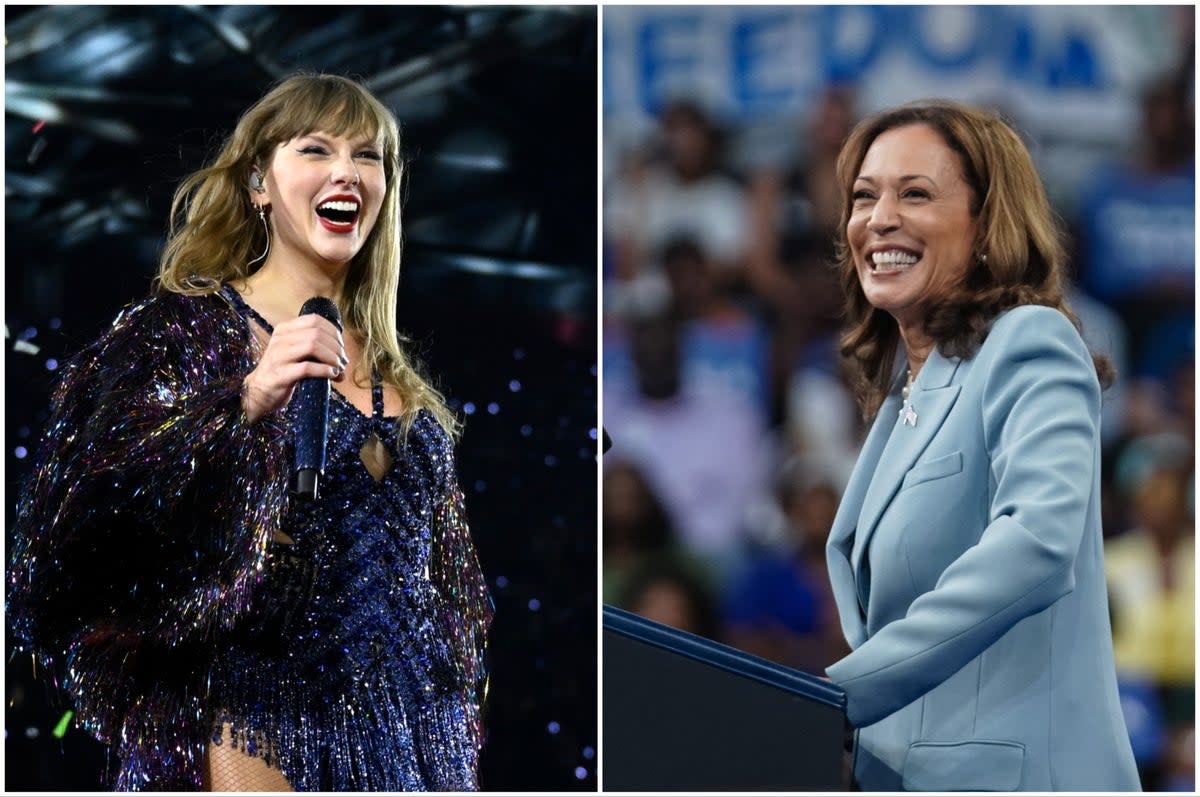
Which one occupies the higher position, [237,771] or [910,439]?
[910,439]

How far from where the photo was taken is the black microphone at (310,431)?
1.62m

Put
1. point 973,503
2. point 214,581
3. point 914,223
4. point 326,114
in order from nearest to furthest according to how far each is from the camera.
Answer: point 214,581 < point 973,503 < point 326,114 < point 914,223

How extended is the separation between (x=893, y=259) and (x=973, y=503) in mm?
444

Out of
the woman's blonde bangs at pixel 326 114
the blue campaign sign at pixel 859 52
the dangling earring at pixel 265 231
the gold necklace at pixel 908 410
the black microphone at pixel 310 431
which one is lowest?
the black microphone at pixel 310 431

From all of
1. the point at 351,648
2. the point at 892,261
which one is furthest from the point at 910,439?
the point at 351,648

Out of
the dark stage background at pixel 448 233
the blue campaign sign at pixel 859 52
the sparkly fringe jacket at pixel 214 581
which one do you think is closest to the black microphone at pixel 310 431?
the sparkly fringe jacket at pixel 214 581

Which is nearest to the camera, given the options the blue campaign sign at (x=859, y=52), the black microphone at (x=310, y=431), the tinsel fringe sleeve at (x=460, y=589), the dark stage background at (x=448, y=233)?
the black microphone at (x=310, y=431)

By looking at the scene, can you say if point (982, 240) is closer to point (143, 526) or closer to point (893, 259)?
point (893, 259)

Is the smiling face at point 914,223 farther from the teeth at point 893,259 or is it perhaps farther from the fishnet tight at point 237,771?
the fishnet tight at point 237,771

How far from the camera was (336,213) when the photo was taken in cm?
206

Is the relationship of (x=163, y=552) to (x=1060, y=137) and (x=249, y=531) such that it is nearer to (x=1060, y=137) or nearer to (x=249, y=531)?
(x=249, y=531)

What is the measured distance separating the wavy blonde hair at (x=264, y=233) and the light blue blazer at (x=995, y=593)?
69 centimetres

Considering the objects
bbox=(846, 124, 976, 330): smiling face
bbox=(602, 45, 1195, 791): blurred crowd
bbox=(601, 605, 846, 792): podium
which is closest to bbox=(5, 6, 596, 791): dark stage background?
bbox=(602, 45, 1195, 791): blurred crowd

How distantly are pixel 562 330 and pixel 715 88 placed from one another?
23.9 inches
